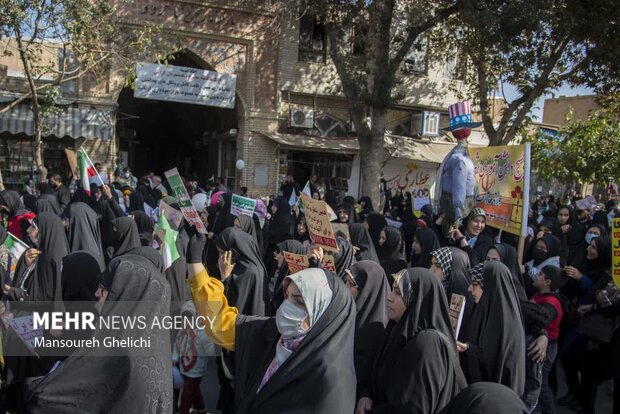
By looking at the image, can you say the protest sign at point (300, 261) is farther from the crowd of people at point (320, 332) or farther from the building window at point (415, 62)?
the building window at point (415, 62)

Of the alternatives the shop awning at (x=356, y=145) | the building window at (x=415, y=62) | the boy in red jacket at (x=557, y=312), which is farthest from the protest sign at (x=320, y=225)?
the building window at (x=415, y=62)

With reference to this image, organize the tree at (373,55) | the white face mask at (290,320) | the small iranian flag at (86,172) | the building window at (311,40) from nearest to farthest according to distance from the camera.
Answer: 1. the white face mask at (290,320)
2. the small iranian flag at (86,172)
3. the tree at (373,55)
4. the building window at (311,40)

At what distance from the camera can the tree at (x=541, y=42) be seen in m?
10.8

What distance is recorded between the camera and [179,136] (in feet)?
75.0

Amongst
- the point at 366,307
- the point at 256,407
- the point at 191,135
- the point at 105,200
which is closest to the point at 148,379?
the point at 256,407

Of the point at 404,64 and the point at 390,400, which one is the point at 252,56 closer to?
the point at 404,64

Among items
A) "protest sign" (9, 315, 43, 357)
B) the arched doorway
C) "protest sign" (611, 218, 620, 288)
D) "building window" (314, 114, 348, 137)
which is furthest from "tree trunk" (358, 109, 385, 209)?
"protest sign" (9, 315, 43, 357)

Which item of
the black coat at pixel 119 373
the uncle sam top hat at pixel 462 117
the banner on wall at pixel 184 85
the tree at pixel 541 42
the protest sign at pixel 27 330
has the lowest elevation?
the protest sign at pixel 27 330

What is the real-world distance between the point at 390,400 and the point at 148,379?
1.07 m

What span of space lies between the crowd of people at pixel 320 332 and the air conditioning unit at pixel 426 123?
12.3 meters

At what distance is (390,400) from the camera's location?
2494mm

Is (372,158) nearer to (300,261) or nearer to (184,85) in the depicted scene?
(184,85)

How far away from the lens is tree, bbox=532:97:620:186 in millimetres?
15133

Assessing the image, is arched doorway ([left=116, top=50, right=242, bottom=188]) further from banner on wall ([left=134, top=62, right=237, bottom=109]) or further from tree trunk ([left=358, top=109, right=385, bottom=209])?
tree trunk ([left=358, top=109, right=385, bottom=209])
